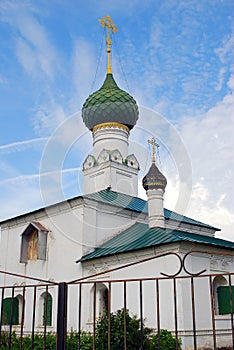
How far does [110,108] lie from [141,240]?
7253 mm

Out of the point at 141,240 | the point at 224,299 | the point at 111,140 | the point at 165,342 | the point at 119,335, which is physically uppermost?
the point at 111,140

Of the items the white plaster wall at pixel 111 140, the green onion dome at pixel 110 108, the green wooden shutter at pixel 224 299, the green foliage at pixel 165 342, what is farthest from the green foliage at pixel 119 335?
the green onion dome at pixel 110 108

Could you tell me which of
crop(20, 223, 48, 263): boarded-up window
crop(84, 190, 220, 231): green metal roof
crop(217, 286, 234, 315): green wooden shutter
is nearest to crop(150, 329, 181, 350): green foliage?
crop(217, 286, 234, 315): green wooden shutter

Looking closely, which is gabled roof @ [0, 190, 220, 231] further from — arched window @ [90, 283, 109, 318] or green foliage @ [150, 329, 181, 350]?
green foliage @ [150, 329, 181, 350]

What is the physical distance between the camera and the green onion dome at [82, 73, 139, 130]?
1673 centimetres

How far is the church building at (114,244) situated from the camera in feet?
31.9

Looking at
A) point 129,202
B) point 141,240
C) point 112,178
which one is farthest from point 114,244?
point 112,178

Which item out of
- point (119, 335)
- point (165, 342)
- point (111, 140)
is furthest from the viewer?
point (111, 140)

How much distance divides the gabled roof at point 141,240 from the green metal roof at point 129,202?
3.18 feet

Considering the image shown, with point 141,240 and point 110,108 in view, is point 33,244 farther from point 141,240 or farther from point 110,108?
point 110,108

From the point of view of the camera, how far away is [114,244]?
39.8 ft

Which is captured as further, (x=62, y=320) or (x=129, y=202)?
(x=129, y=202)

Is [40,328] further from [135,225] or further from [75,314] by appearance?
[135,225]

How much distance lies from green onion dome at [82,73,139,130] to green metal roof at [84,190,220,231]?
3450mm
